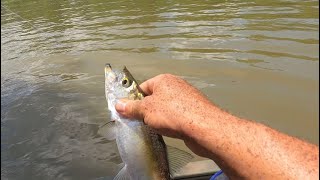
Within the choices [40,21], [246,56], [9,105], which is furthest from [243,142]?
[40,21]

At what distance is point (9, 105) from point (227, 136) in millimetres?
5830

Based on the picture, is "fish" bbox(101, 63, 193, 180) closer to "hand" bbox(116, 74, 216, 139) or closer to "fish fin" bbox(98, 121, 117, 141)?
"fish fin" bbox(98, 121, 117, 141)

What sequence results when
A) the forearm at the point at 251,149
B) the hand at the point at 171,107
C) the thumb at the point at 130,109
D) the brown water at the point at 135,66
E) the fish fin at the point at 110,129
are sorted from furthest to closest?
1. the brown water at the point at 135,66
2. the fish fin at the point at 110,129
3. the thumb at the point at 130,109
4. the hand at the point at 171,107
5. the forearm at the point at 251,149

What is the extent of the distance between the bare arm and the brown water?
104 centimetres

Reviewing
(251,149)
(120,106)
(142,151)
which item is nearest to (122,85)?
(120,106)

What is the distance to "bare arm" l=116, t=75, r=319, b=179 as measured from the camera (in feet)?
5.76

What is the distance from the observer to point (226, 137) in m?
1.99

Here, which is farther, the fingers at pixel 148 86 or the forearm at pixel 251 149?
the fingers at pixel 148 86

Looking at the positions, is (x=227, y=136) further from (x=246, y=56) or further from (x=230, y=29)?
(x=230, y=29)

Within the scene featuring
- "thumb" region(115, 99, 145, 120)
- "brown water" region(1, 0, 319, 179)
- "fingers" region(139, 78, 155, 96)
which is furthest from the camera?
"brown water" region(1, 0, 319, 179)

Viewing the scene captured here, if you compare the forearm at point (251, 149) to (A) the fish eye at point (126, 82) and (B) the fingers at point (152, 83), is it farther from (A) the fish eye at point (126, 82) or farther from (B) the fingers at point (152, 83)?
(A) the fish eye at point (126, 82)

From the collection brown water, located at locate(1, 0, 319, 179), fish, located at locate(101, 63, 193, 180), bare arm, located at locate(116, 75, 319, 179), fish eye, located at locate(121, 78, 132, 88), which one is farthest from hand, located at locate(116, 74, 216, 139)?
brown water, located at locate(1, 0, 319, 179)

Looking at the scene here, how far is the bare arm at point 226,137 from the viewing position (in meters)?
1.75

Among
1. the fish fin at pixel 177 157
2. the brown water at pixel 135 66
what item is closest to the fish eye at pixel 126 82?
the fish fin at pixel 177 157
